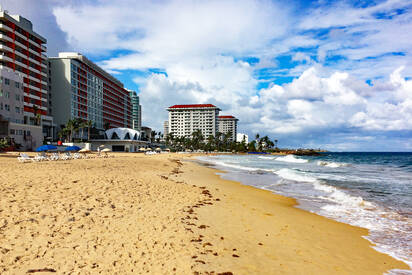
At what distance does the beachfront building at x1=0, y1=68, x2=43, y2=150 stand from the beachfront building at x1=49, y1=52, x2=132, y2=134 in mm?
30742

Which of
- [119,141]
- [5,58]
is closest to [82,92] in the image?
[119,141]

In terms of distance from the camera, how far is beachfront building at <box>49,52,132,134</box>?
9150 centimetres

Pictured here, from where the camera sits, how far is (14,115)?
191 ft

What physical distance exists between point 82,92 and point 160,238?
358 ft

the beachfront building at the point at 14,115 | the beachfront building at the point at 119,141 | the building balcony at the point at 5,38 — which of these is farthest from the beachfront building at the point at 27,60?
the beachfront building at the point at 119,141

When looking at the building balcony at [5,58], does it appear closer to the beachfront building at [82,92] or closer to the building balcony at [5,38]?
the building balcony at [5,38]

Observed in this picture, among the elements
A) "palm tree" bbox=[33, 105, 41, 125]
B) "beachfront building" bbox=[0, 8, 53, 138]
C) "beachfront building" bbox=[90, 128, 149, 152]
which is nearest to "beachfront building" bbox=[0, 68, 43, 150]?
"beachfront building" bbox=[0, 8, 53, 138]

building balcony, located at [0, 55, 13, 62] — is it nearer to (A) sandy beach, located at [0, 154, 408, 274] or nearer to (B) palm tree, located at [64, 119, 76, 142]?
(B) palm tree, located at [64, 119, 76, 142]

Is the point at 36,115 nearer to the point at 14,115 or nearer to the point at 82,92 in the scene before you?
the point at 14,115

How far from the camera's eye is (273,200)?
13898 millimetres

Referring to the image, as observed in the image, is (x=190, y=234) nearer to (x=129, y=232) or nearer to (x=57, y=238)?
(x=129, y=232)

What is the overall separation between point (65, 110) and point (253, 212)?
9817 centimetres

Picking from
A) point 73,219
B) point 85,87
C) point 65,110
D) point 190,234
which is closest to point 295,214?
point 190,234

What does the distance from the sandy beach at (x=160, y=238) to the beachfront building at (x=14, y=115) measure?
5291 cm
